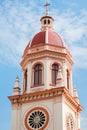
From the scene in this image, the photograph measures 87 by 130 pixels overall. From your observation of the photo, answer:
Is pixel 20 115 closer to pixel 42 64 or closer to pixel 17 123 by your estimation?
pixel 17 123

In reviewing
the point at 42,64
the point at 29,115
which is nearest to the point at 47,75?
the point at 42,64

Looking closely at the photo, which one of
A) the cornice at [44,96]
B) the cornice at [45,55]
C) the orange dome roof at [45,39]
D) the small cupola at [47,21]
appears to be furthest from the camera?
the small cupola at [47,21]

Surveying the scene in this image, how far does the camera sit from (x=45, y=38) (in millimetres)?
44031

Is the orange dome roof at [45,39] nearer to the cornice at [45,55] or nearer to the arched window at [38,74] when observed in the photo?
the cornice at [45,55]

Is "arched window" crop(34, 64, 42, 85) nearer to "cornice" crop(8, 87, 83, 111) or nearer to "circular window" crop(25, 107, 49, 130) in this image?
"cornice" crop(8, 87, 83, 111)

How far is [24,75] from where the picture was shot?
4369 cm

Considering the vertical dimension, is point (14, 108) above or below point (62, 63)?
below

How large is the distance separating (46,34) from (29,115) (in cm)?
983

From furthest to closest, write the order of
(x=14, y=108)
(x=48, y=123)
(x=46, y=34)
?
(x=46, y=34) → (x=14, y=108) → (x=48, y=123)

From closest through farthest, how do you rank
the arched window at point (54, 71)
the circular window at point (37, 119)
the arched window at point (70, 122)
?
the circular window at point (37, 119), the arched window at point (70, 122), the arched window at point (54, 71)

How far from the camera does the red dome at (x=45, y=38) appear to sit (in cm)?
4400

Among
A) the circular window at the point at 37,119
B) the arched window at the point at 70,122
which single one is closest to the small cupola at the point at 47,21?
the circular window at the point at 37,119

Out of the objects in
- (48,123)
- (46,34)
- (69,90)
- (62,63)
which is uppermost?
(46,34)

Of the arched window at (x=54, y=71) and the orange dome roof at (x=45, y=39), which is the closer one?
the arched window at (x=54, y=71)
